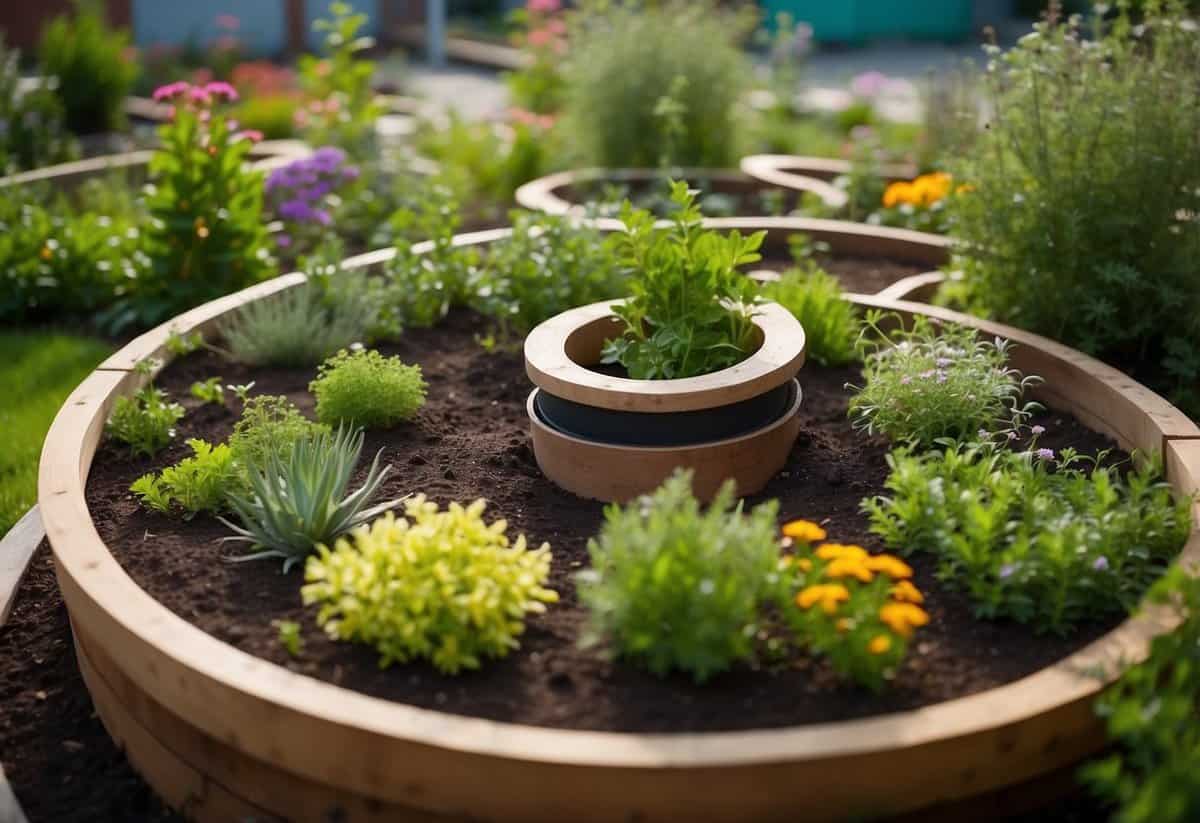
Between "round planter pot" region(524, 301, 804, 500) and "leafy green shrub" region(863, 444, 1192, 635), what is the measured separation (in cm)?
48

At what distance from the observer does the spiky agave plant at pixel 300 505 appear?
3.68 metres

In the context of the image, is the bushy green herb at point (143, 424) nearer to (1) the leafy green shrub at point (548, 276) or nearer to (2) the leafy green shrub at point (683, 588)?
(1) the leafy green shrub at point (548, 276)

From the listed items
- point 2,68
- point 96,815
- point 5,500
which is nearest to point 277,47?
point 2,68

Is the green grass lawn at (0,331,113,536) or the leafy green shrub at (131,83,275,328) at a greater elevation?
the leafy green shrub at (131,83,275,328)

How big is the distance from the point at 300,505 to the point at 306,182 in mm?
3742

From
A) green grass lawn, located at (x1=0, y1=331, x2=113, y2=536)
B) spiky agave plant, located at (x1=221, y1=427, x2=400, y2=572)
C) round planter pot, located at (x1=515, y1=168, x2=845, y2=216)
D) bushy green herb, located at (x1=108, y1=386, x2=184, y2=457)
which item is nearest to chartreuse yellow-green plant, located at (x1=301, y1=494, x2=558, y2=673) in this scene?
spiky agave plant, located at (x1=221, y1=427, x2=400, y2=572)

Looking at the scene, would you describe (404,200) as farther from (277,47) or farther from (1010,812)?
(277,47)

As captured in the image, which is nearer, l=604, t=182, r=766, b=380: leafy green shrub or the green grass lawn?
l=604, t=182, r=766, b=380: leafy green shrub

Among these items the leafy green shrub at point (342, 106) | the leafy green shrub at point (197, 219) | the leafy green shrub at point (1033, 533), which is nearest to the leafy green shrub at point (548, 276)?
the leafy green shrub at point (197, 219)

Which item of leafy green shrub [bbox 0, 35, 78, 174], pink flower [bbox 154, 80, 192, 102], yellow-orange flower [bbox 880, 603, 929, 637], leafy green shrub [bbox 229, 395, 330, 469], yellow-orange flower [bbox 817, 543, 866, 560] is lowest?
leafy green shrub [bbox 0, 35, 78, 174]

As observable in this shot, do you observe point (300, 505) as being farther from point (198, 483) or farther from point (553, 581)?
point (553, 581)

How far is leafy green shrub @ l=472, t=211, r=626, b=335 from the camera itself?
546 cm

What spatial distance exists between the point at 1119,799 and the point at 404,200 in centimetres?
570

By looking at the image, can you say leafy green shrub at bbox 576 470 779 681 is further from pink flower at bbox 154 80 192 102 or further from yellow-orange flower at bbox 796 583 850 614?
pink flower at bbox 154 80 192 102
